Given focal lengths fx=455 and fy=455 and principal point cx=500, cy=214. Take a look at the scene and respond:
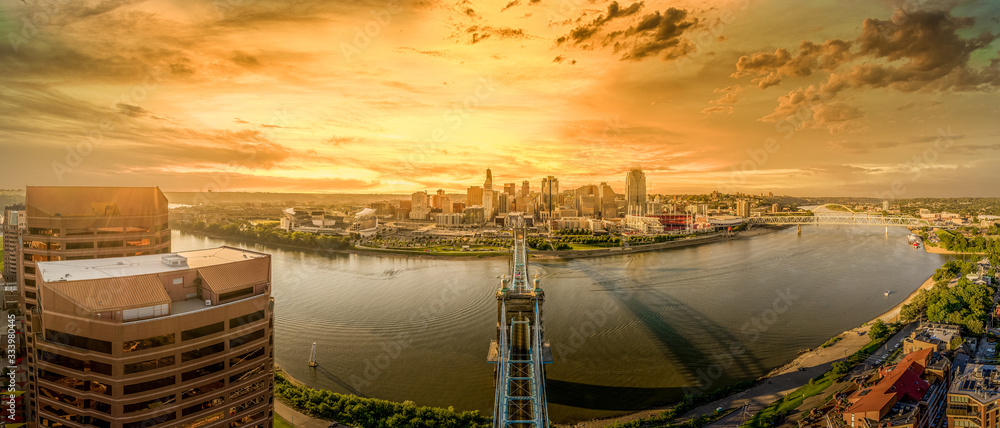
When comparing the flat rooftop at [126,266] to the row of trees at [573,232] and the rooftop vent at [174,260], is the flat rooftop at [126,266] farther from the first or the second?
the row of trees at [573,232]

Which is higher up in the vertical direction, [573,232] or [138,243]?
[138,243]

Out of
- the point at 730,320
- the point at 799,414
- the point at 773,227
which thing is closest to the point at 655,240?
the point at 730,320

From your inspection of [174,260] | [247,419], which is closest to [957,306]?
[247,419]

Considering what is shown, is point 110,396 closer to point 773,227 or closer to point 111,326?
point 111,326

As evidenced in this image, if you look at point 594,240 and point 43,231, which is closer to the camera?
point 43,231

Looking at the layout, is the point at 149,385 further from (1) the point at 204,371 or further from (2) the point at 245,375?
(2) the point at 245,375

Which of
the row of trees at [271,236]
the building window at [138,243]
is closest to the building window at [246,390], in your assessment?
the building window at [138,243]

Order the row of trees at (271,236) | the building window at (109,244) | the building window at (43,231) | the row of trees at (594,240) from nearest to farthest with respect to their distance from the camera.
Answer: the building window at (43,231) < the building window at (109,244) < the row of trees at (271,236) < the row of trees at (594,240)
